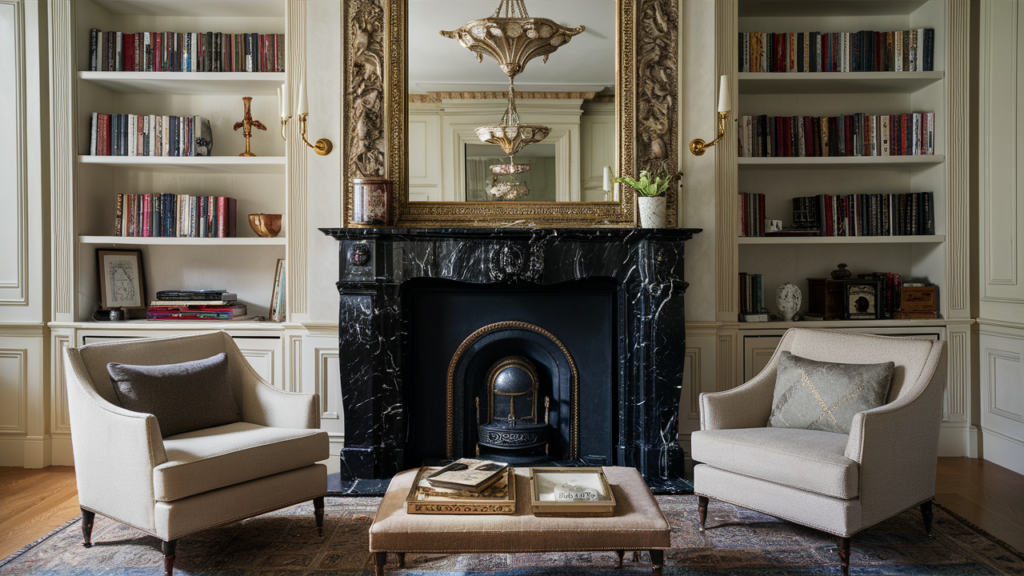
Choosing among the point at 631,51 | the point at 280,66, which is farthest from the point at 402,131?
the point at 631,51

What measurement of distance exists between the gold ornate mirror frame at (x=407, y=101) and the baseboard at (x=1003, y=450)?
7.23 feet

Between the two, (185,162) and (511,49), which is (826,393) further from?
(185,162)

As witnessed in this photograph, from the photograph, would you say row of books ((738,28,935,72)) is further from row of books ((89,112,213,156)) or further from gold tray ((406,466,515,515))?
row of books ((89,112,213,156))

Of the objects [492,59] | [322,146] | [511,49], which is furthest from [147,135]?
[511,49]

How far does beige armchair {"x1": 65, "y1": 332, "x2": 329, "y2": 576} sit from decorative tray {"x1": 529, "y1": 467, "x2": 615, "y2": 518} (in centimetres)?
97

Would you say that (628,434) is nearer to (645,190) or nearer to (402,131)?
(645,190)

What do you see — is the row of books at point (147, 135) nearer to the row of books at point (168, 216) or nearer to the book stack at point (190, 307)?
the row of books at point (168, 216)

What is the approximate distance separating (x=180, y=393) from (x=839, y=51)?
3841 millimetres

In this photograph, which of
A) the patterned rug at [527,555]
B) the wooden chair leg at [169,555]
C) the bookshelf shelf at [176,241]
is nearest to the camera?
the wooden chair leg at [169,555]

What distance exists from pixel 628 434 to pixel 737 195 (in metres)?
1.44

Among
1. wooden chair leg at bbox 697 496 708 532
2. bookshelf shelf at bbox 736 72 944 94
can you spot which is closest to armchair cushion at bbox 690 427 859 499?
wooden chair leg at bbox 697 496 708 532

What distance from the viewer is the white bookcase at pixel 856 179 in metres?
3.67

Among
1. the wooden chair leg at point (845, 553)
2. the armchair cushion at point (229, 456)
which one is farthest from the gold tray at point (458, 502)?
the wooden chair leg at point (845, 553)

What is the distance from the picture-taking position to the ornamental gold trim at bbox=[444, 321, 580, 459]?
137 inches
